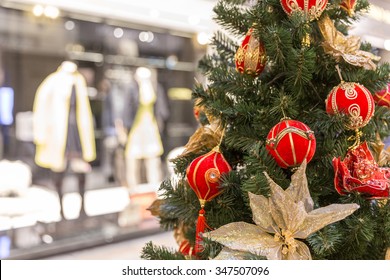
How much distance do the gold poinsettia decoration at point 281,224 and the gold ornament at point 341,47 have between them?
222mm

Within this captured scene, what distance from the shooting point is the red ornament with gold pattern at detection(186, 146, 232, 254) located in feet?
2.36

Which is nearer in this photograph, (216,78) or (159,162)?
(216,78)

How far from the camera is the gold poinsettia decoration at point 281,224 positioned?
625mm

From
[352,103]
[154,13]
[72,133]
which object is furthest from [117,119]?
[352,103]

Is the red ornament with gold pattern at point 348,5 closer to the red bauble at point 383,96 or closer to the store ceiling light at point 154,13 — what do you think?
the red bauble at point 383,96

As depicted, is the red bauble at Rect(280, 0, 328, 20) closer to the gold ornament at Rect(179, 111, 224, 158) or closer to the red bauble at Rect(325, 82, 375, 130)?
the red bauble at Rect(325, 82, 375, 130)

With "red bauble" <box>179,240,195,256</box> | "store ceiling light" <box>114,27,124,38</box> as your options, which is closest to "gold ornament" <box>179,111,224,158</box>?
"red bauble" <box>179,240,195,256</box>

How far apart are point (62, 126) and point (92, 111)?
2.18 feet

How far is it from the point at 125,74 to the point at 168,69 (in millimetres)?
628

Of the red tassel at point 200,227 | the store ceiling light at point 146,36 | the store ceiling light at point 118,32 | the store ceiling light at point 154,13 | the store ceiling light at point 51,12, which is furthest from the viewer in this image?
the store ceiling light at point 146,36

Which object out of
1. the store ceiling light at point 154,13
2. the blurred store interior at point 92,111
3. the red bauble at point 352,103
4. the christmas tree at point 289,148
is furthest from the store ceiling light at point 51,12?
the red bauble at point 352,103
